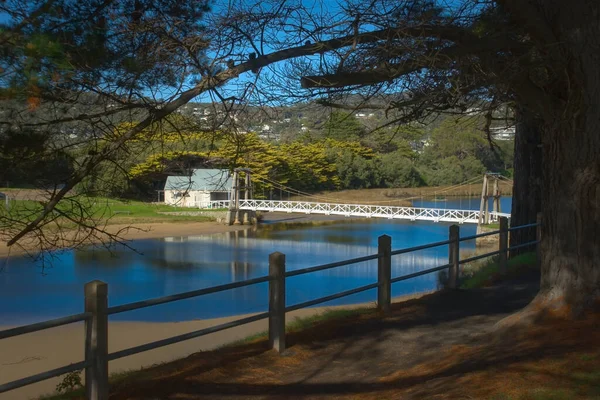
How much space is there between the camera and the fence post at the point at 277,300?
6.77 meters

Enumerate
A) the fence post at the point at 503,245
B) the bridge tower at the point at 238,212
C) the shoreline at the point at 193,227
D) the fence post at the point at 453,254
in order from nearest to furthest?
the fence post at the point at 453,254 → the fence post at the point at 503,245 → the shoreline at the point at 193,227 → the bridge tower at the point at 238,212

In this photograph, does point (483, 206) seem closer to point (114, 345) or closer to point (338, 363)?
point (114, 345)

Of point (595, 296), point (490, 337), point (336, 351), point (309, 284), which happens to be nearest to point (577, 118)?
point (595, 296)

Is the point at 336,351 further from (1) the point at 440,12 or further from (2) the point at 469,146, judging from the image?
(2) the point at 469,146

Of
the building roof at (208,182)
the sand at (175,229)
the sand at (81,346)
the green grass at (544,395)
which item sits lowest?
the sand at (81,346)

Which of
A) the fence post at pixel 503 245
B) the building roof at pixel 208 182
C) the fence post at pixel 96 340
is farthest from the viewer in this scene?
the fence post at pixel 503 245

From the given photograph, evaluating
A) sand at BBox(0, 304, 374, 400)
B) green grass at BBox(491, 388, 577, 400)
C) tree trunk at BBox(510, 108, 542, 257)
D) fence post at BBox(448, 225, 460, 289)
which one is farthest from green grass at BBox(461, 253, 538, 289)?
green grass at BBox(491, 388, 577, 400)

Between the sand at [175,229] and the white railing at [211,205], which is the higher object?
the white railing at [211,205]

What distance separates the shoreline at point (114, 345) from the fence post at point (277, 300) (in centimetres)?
481

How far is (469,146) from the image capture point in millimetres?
62219

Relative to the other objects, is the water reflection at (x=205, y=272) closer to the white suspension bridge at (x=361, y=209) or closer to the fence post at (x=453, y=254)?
the white suspension bridge at (x=361, y=209)

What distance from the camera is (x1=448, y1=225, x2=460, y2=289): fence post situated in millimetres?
9777

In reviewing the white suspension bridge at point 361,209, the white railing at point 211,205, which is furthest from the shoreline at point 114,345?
the white railing at point 211,205

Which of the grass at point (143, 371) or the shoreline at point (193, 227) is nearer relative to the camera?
the grass at point (143, 371)
